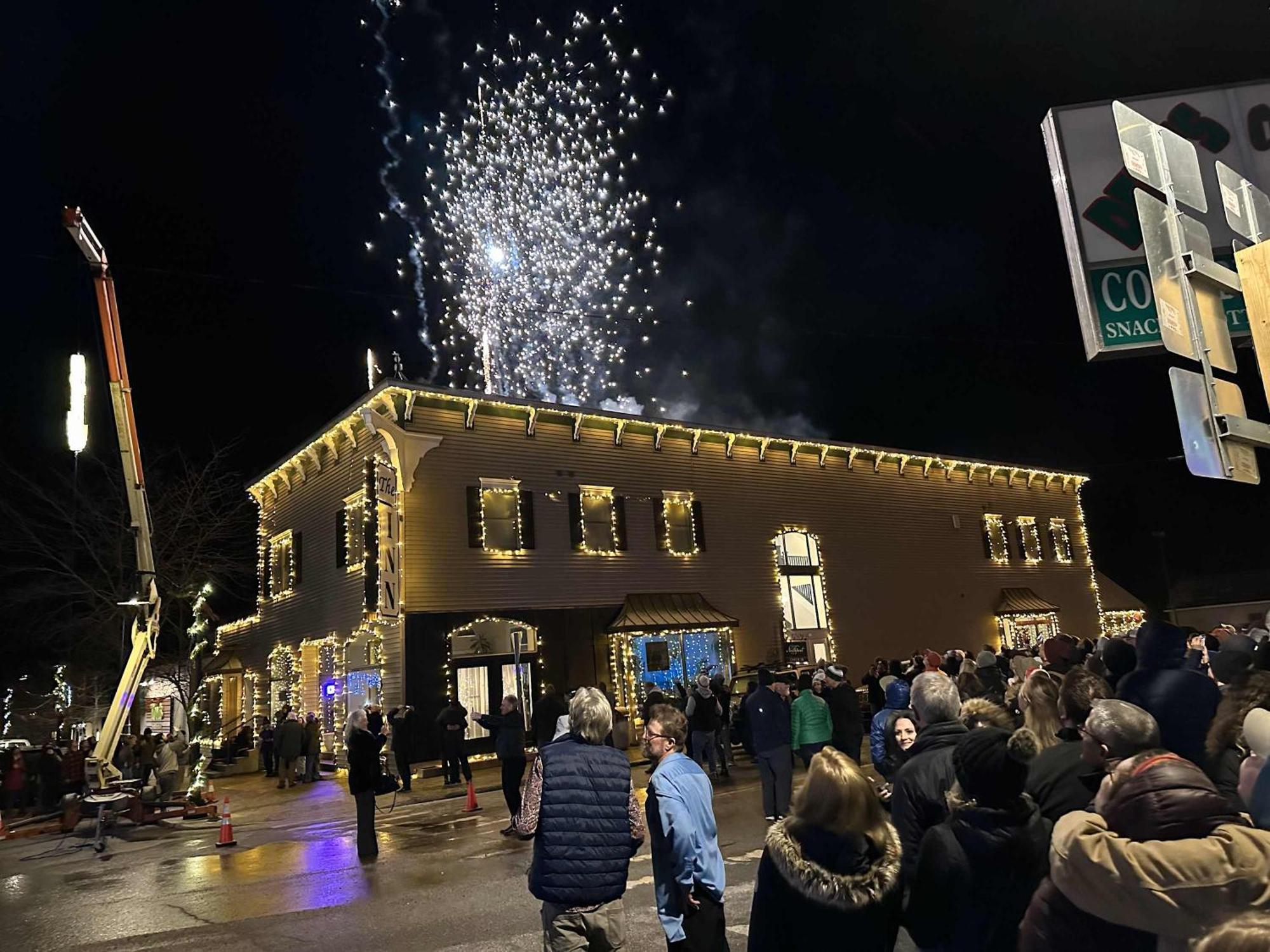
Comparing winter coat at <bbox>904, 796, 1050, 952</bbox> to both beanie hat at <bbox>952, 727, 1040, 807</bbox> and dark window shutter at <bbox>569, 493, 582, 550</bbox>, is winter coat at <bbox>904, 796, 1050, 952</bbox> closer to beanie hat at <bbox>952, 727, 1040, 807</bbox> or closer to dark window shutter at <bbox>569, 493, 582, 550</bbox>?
beanie hat at <bbox>952, 727, 1040, 807</bbox>

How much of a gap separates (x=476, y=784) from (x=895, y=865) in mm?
16071

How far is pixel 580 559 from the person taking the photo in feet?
74.1

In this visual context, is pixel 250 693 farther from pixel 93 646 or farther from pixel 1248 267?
pixel 1248 267

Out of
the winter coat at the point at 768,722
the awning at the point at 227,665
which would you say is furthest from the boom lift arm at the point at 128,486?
the awning at the point at 227,665

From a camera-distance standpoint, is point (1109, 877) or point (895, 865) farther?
point (895, 865)

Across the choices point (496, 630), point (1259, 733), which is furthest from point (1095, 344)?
point (496, 630)

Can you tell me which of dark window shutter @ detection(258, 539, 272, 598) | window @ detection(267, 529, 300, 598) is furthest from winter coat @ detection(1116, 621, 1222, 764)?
dark window shutter @ detection(258, 539, 272, 598)

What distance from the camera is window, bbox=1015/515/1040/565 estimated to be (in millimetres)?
32406

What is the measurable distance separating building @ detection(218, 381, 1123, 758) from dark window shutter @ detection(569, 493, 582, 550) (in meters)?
0.05

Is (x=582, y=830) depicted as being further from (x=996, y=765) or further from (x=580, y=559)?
(x=580, y=559)

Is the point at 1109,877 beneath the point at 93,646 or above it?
beneath

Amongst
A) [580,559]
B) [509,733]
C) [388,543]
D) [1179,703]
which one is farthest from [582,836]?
[580,559]

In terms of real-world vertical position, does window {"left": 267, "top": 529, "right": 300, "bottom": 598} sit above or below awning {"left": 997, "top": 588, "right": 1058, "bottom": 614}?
above

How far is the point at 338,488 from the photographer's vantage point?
76.6 feet
